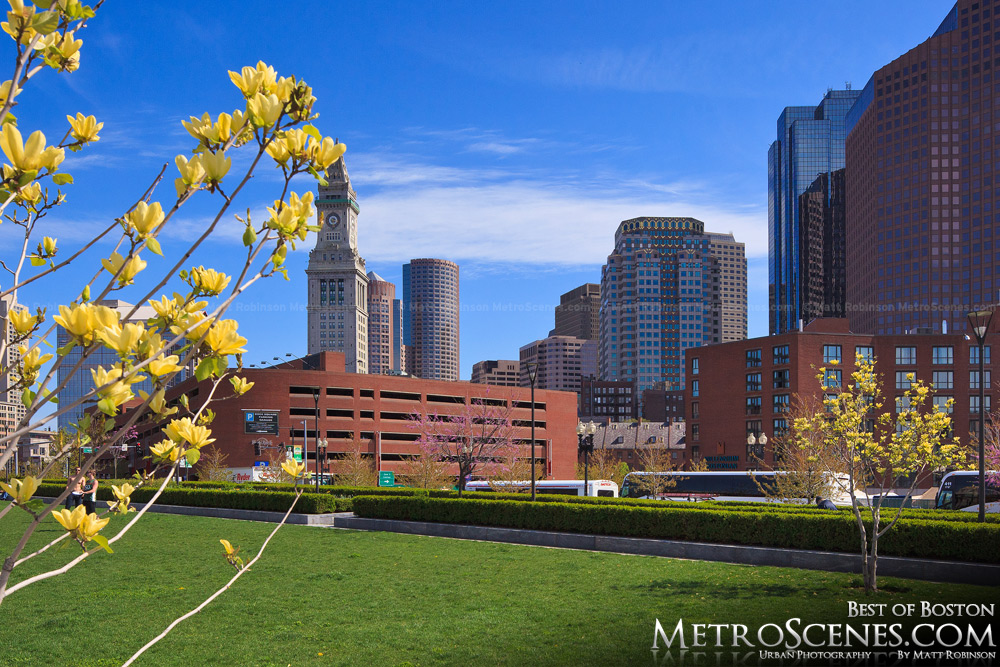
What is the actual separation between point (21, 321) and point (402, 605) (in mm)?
11844

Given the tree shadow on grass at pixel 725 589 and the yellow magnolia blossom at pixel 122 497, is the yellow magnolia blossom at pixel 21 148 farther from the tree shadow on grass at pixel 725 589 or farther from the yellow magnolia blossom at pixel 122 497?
the tree shadow on grass at pixel 725 589

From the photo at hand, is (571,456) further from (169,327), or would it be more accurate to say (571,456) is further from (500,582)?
(169,327)

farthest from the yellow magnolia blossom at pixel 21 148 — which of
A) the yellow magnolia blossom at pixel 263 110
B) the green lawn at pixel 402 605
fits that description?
the green lawn at pixel 402 605

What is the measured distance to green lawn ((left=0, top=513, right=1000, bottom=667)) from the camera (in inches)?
431

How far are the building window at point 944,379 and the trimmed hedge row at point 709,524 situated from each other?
251 ft

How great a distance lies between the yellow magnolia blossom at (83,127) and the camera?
137 inches

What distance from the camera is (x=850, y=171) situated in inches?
7215

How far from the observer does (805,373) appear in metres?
84.9

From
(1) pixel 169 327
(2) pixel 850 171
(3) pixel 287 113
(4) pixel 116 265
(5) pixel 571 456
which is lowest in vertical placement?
(5) pixel 571 456

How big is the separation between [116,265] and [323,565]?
17.2 meters

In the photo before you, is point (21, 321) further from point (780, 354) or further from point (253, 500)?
point (780, 354)

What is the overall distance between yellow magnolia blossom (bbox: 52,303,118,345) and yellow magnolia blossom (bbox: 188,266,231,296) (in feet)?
1.48

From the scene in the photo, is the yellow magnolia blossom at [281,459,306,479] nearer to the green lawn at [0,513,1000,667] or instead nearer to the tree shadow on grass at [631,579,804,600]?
the green lawn at [0,513,1000,667]

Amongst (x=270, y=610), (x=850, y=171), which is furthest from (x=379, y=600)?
(x=850, y=171)
